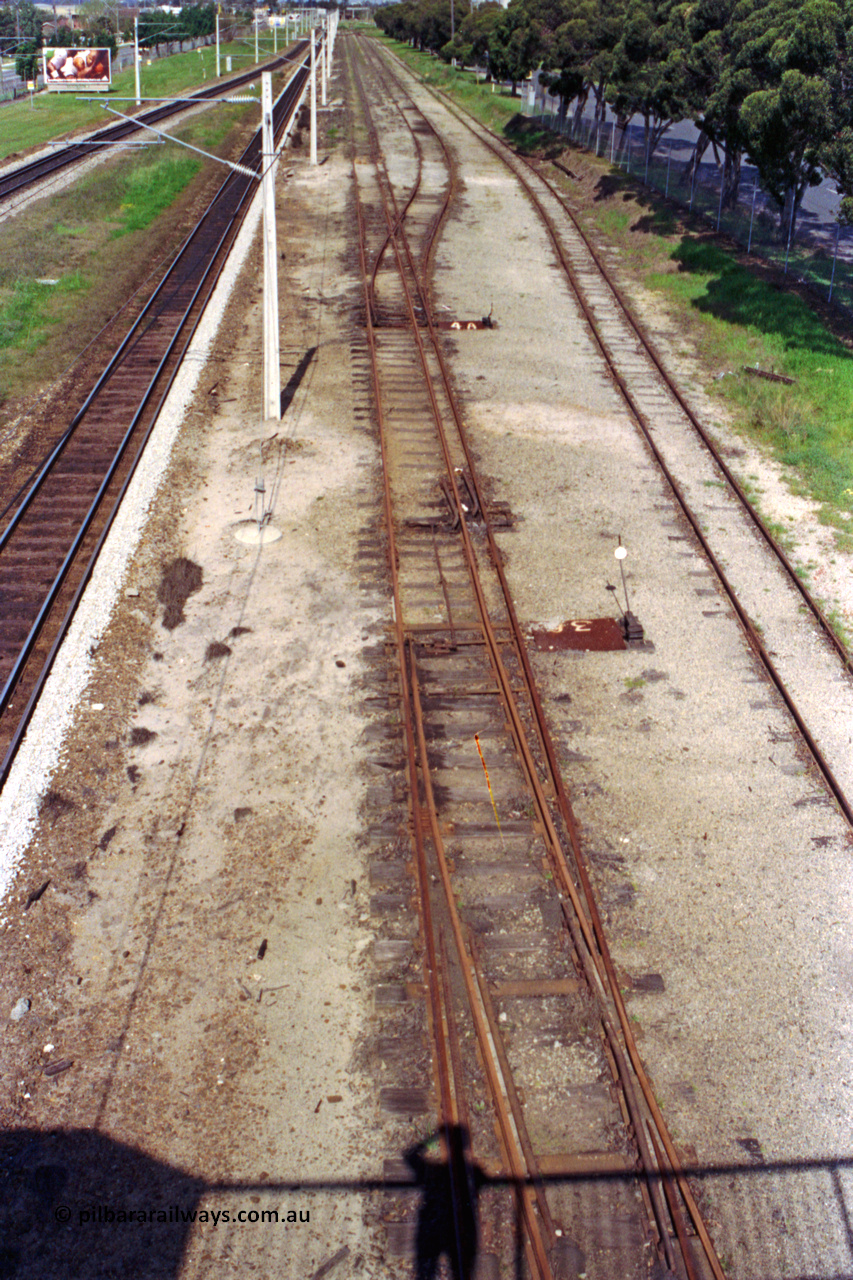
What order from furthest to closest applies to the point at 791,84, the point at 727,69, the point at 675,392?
the point at 727,69 < the point at 675,392 < the point at 791,84

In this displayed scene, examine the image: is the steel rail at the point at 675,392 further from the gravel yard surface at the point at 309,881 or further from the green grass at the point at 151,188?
the green grass at the point at 151,188

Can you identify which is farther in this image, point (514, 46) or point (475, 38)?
point (475, 38)

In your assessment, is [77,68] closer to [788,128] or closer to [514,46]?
[514,46]

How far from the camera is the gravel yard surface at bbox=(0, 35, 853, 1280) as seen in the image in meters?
7.13

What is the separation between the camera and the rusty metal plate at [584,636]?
1303 centimetres

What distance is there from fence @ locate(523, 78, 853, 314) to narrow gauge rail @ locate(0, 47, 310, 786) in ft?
52.4

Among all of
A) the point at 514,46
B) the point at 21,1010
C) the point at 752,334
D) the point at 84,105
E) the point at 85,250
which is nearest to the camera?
the point at 21,1010

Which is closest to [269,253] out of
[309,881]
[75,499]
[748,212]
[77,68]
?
Result: [75,499]

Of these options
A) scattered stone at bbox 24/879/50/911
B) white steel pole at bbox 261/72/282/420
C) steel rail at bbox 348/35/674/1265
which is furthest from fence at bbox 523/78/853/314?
scattered stone at bbox 24/879/50/911

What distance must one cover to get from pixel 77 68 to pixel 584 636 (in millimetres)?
69854

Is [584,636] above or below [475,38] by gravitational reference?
below

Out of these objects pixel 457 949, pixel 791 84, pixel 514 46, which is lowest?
pixel 457 949

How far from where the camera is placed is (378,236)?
104ft

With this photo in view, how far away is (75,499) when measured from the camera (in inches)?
644
